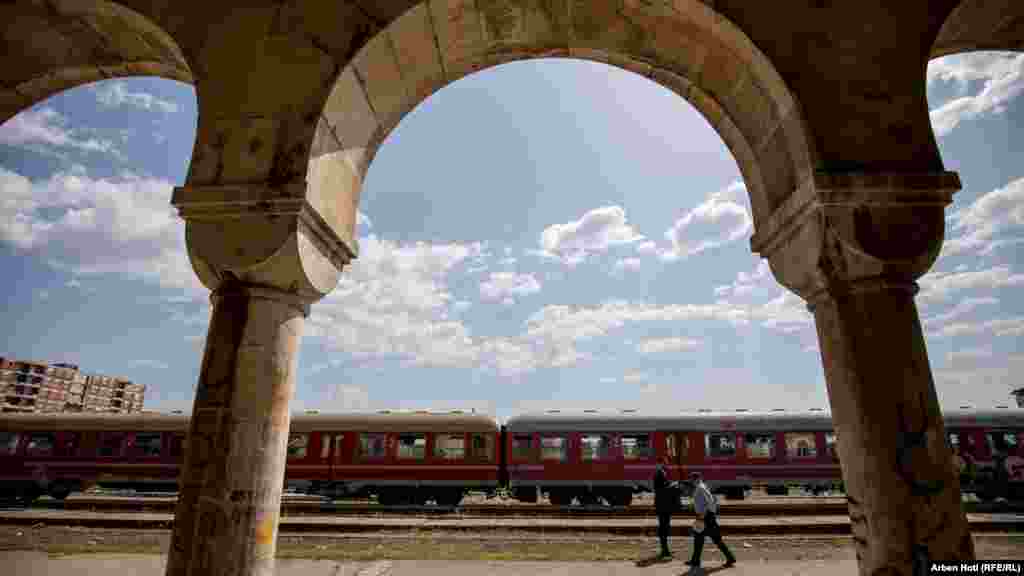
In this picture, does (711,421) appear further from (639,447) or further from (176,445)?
(176,445)

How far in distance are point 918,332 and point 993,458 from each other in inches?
702

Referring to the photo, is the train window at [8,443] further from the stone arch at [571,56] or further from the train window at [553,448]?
the stone arch at [571,56]

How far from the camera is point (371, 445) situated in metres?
15.8

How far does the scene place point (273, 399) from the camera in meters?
2.77

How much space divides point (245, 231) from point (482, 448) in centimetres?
1394

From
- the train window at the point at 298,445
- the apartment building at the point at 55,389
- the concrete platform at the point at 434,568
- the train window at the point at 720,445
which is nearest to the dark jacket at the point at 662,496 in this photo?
the concrete platform at the point at 434,568

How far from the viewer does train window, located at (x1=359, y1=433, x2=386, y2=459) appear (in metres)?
15.7

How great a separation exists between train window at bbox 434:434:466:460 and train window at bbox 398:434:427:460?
401mm

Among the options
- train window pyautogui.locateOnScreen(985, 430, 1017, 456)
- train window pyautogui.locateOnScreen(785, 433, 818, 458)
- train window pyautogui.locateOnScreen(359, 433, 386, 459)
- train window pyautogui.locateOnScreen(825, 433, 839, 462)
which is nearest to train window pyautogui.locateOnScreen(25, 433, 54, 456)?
train window pyautogui.locateOnScreen(359, 433, 386, 459)

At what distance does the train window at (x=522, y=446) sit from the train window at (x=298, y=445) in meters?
6.52

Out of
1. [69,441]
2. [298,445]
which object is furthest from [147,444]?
[298,445]

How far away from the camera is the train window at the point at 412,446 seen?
15.6 metres

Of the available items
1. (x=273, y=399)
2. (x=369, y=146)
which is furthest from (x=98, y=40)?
(x=273, y=399)

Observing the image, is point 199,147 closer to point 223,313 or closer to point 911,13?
point 223,313
